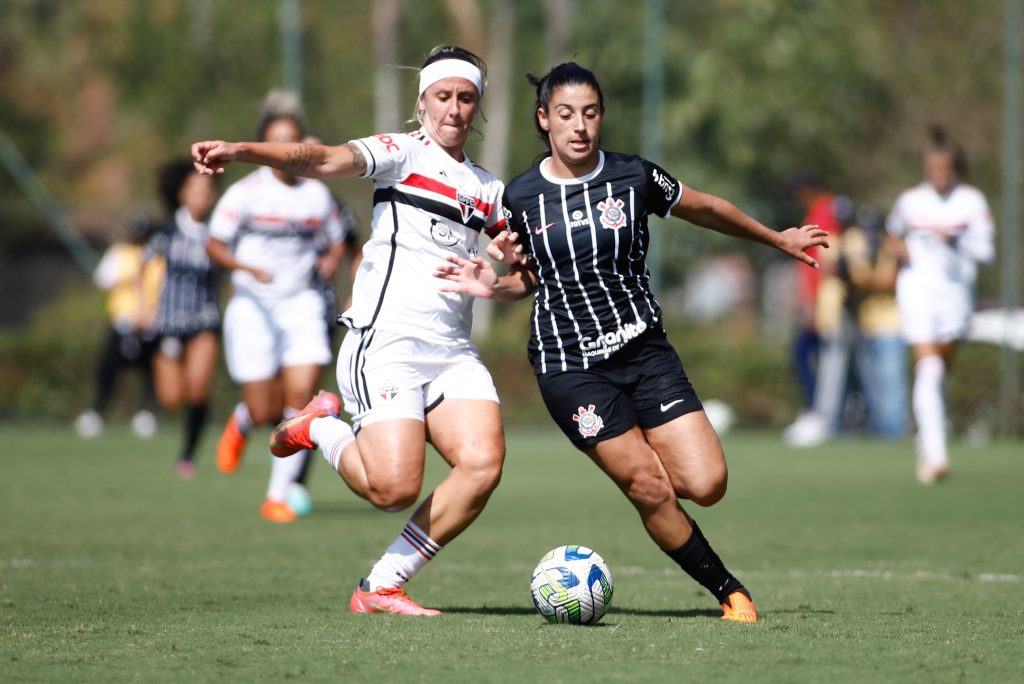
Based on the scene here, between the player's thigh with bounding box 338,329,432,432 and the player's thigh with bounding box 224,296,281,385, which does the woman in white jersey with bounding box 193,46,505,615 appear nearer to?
the player's thigh with bounding box 338,329,432,432

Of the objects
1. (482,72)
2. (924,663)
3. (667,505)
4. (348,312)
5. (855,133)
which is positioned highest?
(855,133)

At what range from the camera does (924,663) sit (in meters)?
5.16

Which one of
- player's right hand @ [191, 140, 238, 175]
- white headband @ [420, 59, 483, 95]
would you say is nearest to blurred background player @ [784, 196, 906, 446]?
white headband @ [420, 59, 483, 95]

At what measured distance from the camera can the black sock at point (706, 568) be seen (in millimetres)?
6320

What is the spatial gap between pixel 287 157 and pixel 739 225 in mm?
1871

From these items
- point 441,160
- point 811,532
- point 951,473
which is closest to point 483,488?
point 441,160

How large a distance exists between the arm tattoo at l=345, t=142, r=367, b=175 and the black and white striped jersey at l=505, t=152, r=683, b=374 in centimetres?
62

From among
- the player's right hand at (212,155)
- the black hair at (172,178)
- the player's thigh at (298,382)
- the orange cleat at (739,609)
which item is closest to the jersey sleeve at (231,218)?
the player's thigh at (298,382)

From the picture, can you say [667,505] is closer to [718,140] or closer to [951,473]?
[951,473]

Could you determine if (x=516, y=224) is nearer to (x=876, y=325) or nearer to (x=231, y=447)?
(x=231, y=447)

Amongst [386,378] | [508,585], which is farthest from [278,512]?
[386,378]

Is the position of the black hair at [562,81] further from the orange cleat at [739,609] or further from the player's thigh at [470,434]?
the orange cleat at [739,609]

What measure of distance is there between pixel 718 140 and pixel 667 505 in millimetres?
23738

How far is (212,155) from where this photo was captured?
5.68 m
